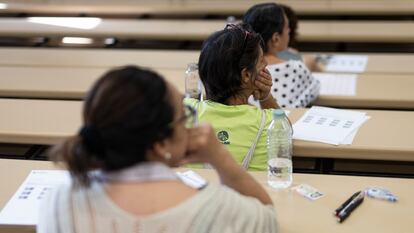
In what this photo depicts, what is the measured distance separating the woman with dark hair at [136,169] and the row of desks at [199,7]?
3353 millimetres

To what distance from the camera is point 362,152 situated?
203cm

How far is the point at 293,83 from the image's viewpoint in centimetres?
271

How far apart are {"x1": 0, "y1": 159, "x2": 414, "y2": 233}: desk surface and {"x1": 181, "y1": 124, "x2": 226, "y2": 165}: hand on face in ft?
1.22

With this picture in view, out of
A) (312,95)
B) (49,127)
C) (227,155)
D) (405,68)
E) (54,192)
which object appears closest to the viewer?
(54,192)

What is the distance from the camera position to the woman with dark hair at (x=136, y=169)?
107 cm

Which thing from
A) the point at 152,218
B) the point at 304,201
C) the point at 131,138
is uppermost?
the point at 131,138

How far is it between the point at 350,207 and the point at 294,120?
0.73 m

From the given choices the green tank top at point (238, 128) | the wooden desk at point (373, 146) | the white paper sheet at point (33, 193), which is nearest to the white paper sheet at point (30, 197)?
the white paper sheet at point (33, 193)

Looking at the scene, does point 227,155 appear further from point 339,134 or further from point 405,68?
point 405,68

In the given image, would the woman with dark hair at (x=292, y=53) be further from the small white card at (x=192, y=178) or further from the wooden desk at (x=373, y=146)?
the small white card at (x=192, y=178)

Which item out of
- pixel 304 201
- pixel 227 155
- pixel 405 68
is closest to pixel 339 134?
pixel 304 201

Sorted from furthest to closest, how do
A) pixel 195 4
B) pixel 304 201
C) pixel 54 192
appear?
pixel 195 4
pixel 304 201
pixel 54 192

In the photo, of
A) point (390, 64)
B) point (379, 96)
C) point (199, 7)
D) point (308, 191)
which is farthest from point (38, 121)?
point (199, 7)

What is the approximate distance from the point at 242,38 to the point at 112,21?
2.48m
